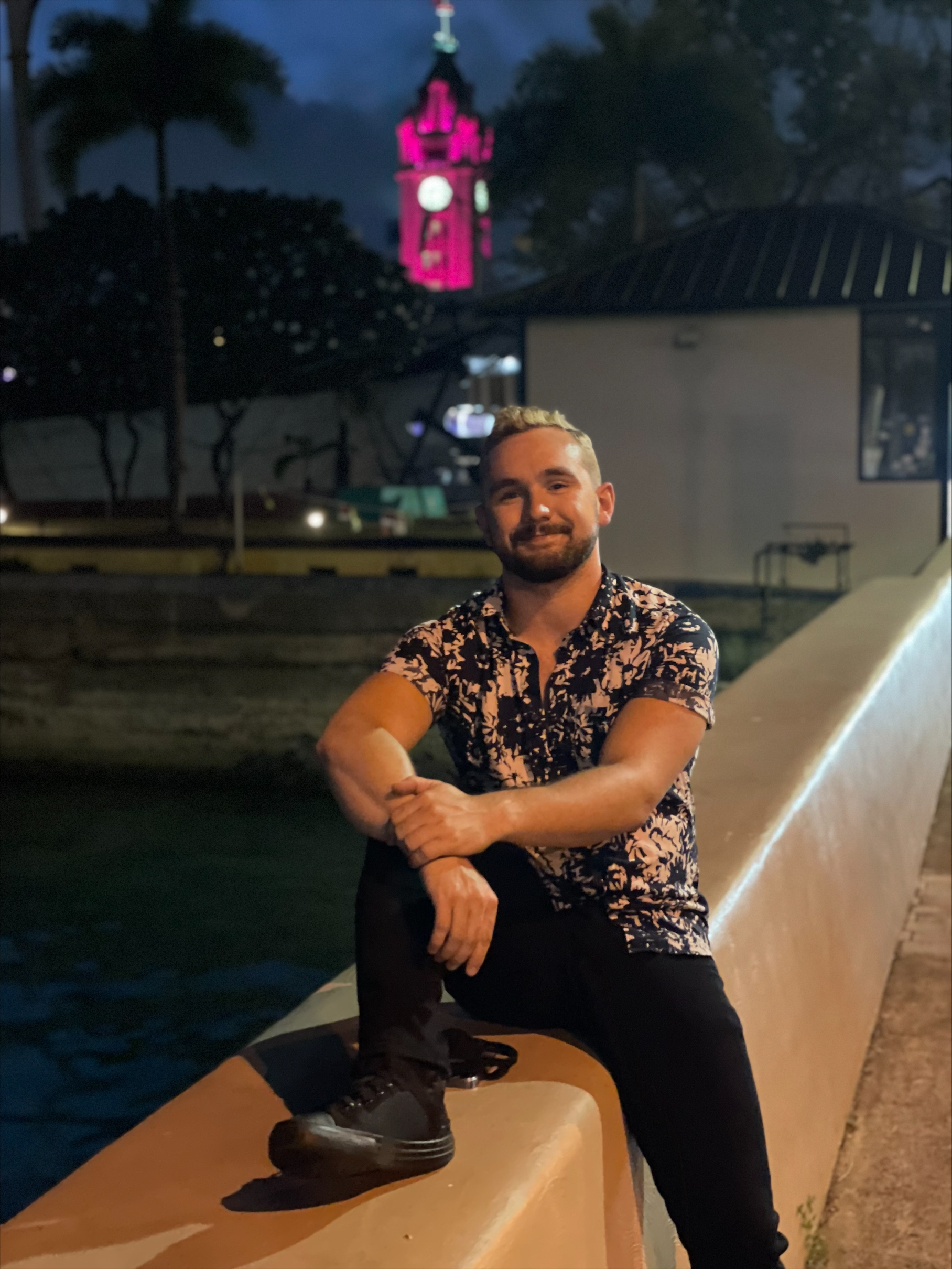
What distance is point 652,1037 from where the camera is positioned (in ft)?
7.99

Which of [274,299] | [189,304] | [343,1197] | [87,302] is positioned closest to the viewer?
[343,1197]

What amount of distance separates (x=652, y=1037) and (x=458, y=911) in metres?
0.38

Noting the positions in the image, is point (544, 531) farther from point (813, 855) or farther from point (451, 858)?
point (813, 855)

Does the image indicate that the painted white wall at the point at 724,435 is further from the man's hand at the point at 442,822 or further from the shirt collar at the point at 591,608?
the man's hand at the point at 442,822

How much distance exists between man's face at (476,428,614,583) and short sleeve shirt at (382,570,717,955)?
100mm

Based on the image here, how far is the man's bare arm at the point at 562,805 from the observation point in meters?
2.47

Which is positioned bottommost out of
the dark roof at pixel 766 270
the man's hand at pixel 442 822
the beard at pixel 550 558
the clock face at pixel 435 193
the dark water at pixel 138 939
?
the dark water at pixel 138 939

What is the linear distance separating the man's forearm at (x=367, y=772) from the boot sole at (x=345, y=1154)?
0.55 metres

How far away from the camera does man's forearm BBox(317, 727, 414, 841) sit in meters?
2.62

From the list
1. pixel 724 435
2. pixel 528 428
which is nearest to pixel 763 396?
pixel 724 435

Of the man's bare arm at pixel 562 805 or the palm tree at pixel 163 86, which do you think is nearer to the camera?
the man's bare arm at pixel 562 805

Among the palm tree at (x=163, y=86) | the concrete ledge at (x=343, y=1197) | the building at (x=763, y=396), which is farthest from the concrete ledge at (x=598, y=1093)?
the palm tree at (x=163, y=86)

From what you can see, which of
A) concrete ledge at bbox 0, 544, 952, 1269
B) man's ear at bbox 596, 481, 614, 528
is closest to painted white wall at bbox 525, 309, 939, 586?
concrete ledge at bbox 0, 544, 952, 1269

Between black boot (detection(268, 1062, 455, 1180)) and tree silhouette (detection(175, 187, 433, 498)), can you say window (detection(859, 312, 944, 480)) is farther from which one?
black boot (detection(268, 1062, 455, 1180))
